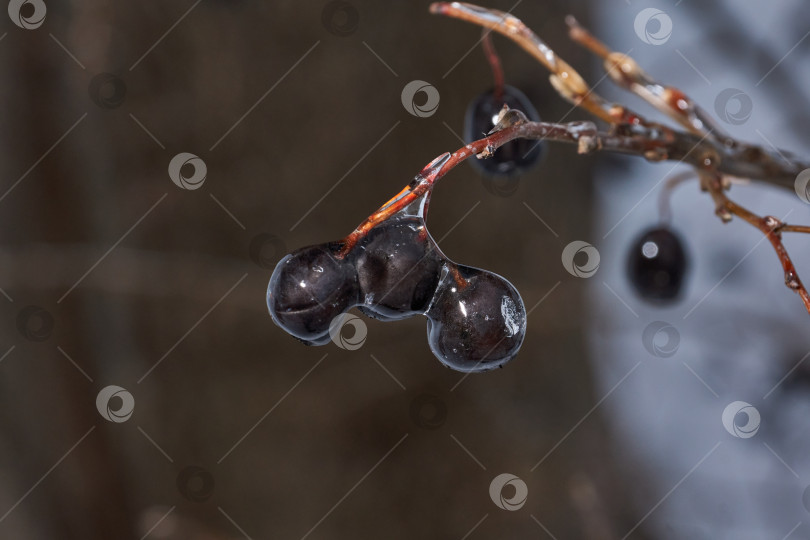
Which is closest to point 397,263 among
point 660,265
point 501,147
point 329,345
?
point 501,147

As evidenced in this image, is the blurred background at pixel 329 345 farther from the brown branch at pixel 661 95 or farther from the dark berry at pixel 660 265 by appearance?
the brown branch at pixel 661 95

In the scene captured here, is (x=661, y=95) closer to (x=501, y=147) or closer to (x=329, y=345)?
(x=501, y=147)

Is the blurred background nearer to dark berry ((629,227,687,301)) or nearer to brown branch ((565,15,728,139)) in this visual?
dark berry ((629,227,687,301))

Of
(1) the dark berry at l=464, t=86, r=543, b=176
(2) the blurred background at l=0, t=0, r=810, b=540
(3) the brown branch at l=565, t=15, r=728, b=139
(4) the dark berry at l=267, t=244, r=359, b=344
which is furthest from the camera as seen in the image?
(2) the blurred background at l=0, t=0, r=810, b=540

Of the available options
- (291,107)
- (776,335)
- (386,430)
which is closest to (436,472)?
(386,430)

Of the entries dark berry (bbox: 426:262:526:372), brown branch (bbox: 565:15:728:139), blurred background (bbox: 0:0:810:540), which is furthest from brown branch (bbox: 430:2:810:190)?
blurred background (bbox: 0:0:810:540)

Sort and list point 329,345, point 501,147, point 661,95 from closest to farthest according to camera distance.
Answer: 1. point 661,95
2. point 501,147
3. point 329,345

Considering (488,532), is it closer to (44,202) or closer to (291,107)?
(291,107)
